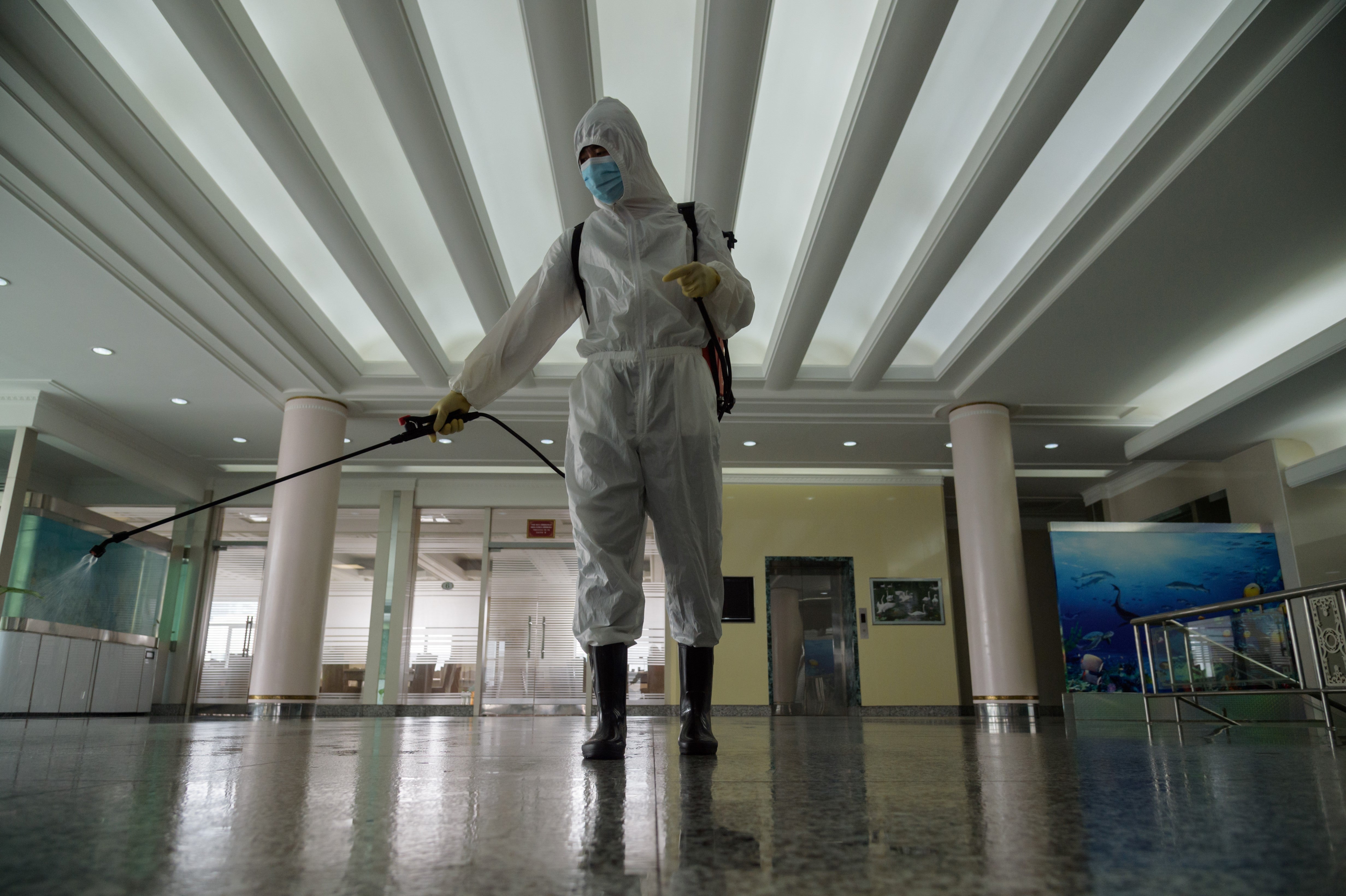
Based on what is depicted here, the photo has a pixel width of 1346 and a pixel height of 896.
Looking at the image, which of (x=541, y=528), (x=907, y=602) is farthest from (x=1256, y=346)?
(x=541, y=528)

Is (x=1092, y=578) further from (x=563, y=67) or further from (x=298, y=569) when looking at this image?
(x=298, y=569)

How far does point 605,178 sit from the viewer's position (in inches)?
95.6

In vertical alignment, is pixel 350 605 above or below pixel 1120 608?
above

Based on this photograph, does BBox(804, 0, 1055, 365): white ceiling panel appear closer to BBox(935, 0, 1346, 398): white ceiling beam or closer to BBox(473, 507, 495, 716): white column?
BBox(935, 0, 1346, 398): white ceiling beam

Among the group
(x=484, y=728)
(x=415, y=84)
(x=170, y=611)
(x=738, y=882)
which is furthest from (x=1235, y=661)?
(x=170, y=611)

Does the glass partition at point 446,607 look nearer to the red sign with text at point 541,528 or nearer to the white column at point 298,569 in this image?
the red sign with text at point 541,528

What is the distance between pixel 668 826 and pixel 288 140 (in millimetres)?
5364

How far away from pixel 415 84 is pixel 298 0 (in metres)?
0.75

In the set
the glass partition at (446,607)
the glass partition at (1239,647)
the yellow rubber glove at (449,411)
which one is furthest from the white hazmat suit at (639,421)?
the glass partition at (446,607)

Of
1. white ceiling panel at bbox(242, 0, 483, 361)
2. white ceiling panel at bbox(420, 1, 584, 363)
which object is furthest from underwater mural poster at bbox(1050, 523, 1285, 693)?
white ceiling panel at bbox(242, 0, 483, 361)

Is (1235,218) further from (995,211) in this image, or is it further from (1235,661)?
(1235,661)

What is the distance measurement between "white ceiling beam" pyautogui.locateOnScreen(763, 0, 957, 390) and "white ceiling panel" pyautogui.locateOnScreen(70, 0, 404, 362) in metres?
A: 3.82

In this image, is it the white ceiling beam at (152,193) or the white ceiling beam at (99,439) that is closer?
the white ceiling beam at (152,193)

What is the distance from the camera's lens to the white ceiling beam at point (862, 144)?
4.18m
